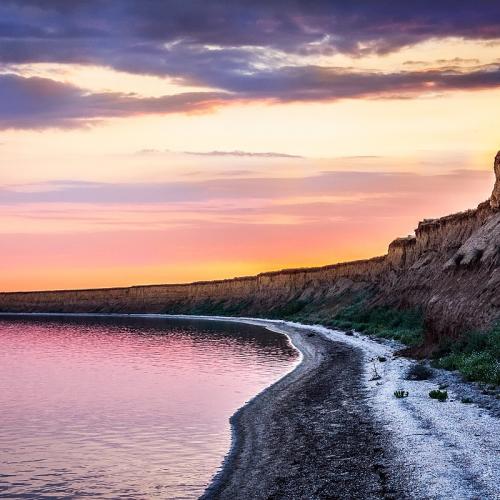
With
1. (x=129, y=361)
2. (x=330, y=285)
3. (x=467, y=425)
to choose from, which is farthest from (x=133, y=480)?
(x=330, y=285)

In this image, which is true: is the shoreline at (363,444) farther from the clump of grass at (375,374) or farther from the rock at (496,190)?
the rock at (496,190)

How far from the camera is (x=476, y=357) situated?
96.5ft

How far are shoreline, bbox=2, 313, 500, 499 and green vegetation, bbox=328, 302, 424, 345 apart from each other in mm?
20175

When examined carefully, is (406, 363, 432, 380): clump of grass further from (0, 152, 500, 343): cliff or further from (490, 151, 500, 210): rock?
(490, 151, 500, 210): rock

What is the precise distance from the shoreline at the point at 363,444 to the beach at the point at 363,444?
0.03 m

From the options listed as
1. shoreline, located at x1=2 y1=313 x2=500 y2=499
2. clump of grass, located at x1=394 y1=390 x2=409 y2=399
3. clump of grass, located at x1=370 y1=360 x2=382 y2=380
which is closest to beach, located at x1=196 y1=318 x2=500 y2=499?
shoreline, located at x1=2 y1=313 x2=500 y2=499

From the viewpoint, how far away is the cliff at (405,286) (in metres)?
39.7

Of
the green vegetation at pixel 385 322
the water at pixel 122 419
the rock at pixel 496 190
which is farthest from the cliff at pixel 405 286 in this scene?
the water at pixel 122 419

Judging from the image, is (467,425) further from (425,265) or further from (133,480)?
(425,265)

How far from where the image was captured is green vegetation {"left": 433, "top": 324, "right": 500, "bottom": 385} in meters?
26.8

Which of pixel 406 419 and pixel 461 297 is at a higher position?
pixel 461 297

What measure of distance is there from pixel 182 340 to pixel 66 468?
58445 mm

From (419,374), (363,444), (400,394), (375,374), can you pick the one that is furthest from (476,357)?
(363,444)

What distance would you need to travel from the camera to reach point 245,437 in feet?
74.7
